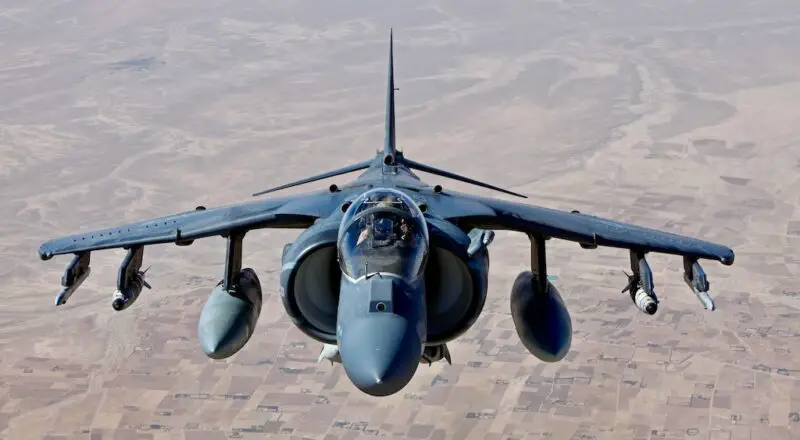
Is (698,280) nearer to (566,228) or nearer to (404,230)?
(566,228)

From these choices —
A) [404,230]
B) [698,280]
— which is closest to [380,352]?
[404,230]

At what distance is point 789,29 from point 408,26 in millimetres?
53987

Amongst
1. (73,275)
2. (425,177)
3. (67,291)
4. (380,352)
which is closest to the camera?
(380,352)

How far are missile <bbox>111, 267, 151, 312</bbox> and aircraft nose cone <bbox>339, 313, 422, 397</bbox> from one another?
6.27m

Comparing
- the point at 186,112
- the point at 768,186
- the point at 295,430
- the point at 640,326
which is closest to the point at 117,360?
the point at 295,430

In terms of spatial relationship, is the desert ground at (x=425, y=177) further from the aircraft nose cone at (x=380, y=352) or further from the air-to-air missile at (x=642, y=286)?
the aircraft nose cone at (x=380, y=352)

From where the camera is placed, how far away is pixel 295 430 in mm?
43281

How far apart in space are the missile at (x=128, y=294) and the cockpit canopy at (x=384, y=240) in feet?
17.0

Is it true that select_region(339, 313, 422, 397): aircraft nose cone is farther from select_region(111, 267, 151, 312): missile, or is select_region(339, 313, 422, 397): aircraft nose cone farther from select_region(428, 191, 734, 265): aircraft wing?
select_region(111, 267, 151, 312): missile

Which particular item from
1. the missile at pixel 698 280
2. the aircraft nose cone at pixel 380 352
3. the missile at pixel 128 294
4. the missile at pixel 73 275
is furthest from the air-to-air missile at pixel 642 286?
the missile at pixel 73 275

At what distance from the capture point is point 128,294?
1844cm

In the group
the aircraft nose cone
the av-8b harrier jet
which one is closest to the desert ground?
the av-8b harrier jet

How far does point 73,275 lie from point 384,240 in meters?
7.58

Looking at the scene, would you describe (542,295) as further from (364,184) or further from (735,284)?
(735,284)
